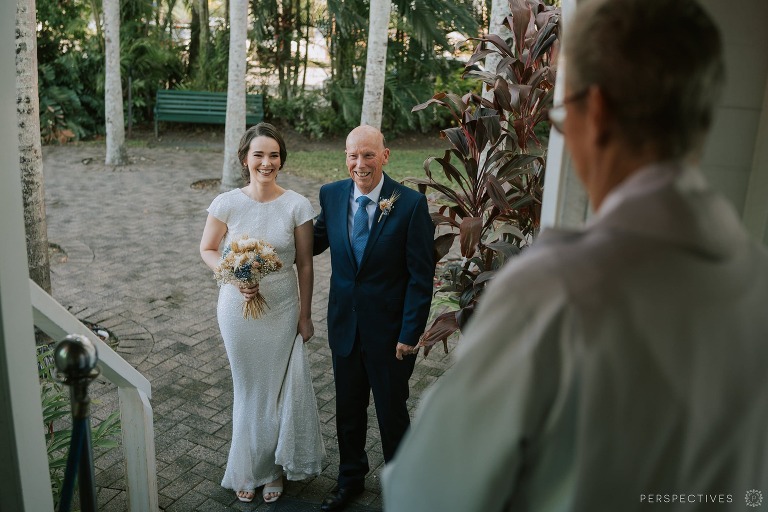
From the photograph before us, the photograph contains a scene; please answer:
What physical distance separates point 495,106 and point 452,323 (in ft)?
4.42

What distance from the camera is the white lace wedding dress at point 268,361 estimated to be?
3969 mm

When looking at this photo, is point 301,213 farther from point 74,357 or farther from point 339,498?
point 74,357

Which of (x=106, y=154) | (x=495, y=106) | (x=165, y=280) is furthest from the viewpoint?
(x=106, y=154)

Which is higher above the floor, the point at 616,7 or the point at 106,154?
the point at 616,7

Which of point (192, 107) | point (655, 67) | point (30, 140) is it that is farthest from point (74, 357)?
point (192, 107)

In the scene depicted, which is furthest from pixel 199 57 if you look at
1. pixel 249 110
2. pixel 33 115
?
pixel 33 115

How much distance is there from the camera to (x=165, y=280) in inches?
305

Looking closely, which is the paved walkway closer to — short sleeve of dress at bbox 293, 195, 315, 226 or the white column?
the white column

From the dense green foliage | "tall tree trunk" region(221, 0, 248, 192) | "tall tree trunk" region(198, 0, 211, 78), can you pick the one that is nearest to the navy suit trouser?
"tall tree trunk" region(221, 0, 248, 192)

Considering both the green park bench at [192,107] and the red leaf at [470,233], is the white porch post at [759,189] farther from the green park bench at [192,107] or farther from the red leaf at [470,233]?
the green park bench at [192,107]

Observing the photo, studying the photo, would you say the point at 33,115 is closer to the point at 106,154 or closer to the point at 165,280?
the point at 165,280

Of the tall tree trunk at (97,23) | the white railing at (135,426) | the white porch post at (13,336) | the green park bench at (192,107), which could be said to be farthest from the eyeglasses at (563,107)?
the tall tree trunk at (97,23)

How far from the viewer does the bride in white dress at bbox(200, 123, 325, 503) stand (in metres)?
3.97

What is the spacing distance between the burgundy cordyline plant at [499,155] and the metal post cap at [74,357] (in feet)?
8.14
